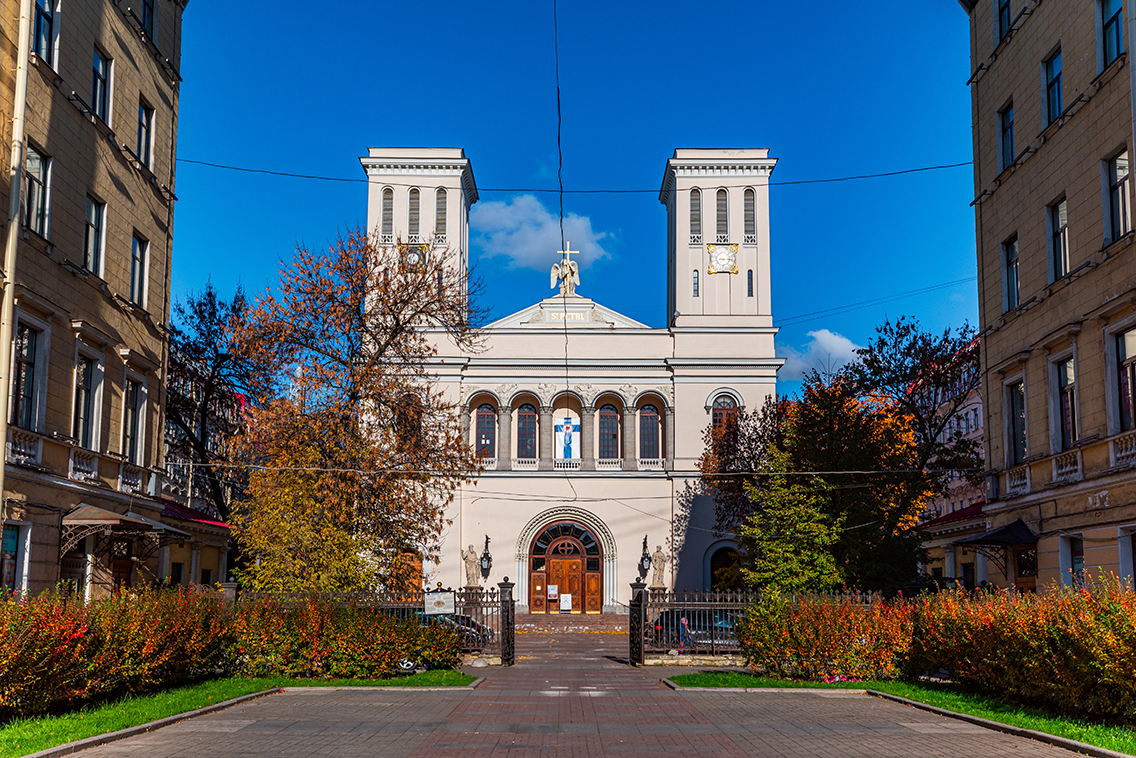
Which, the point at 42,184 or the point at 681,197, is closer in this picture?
the point at 42,184

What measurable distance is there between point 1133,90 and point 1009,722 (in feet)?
39.4

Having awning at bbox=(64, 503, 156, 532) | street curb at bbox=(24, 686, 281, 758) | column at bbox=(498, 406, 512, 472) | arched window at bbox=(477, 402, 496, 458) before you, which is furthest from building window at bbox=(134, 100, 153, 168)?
arched window at bbox=(477, 402, 496, 458)

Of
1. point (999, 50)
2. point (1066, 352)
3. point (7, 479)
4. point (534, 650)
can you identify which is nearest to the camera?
point (7, 479)

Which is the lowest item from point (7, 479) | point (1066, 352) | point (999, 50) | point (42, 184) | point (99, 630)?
point (99, 630)

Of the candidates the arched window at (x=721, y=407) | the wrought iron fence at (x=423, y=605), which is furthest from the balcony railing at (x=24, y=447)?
the arched window at (x=721, y=407)

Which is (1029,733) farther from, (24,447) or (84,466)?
(84,466)

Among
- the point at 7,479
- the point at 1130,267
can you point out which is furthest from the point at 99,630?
the point at 1130,267

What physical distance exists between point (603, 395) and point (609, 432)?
79.6 inches

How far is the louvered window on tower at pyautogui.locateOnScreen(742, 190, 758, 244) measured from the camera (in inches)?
2165

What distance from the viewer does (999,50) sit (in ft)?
87.0

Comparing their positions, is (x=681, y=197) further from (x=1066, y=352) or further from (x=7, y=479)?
(x=7, y=479)

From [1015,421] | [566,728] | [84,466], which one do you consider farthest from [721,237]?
[566,728]

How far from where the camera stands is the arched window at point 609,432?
180 ft

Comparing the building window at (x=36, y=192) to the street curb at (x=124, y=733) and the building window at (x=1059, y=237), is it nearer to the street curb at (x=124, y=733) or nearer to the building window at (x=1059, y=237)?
the street curb at (x=124, y=733)
